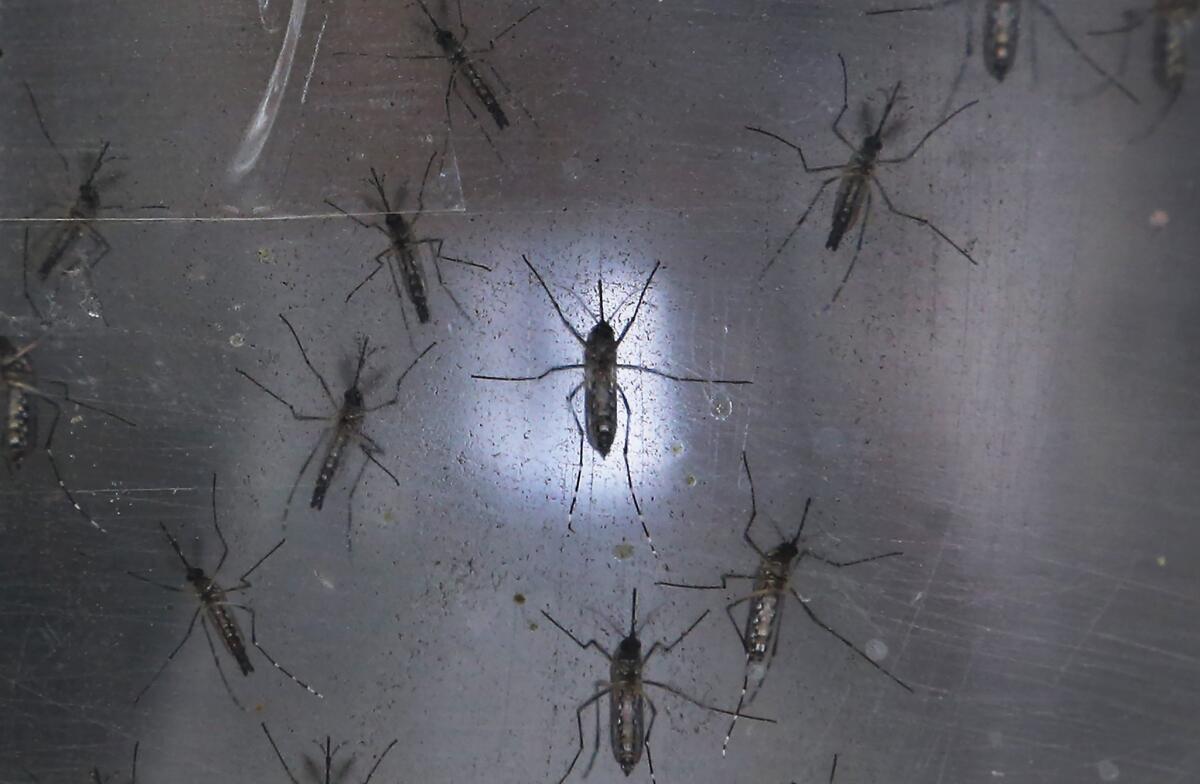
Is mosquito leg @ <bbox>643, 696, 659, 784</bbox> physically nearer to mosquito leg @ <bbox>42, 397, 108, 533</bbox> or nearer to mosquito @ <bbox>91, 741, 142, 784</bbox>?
mosquito @ <bbox>91, 741, 142, 784</bbox>

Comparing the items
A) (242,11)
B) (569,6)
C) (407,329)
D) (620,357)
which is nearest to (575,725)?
(620,357)

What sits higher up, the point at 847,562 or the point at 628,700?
the point at 847,562

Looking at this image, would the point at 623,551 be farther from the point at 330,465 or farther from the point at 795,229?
the point at 795,229

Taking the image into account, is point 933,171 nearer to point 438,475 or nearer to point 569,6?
point 569,6

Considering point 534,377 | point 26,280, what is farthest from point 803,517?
point 26,280

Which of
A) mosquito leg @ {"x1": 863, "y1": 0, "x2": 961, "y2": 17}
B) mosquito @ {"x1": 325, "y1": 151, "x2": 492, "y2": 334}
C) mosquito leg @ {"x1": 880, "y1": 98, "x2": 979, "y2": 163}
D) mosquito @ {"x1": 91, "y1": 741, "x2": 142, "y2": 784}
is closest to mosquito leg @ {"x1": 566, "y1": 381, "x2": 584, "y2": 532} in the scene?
mosquito @ {"x1": 325, "y1": 151, "x2": 492, "y2": 334}

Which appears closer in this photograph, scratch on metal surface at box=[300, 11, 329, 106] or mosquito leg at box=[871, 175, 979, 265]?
Answer: mosquito leg at box=[871, 175, 979, 265]
